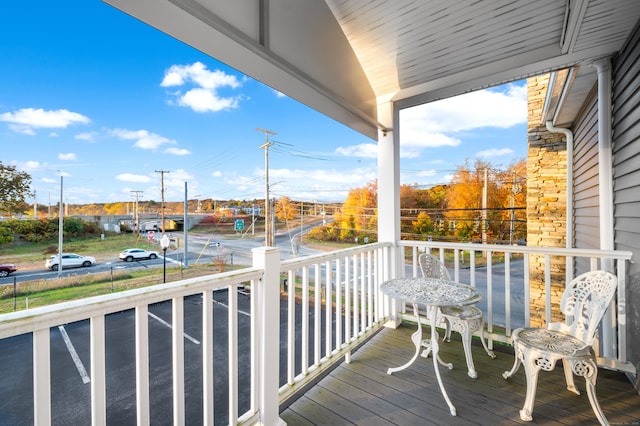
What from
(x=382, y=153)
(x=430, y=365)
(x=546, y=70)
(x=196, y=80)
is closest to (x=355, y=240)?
(x=382, y=153)

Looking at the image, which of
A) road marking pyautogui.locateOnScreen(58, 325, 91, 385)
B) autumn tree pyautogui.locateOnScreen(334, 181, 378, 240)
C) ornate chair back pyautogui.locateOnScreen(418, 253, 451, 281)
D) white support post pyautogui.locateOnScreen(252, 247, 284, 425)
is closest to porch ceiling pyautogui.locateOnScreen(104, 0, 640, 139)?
white support post pyautogui.locateOnScreen(252, 247, 284, 425)

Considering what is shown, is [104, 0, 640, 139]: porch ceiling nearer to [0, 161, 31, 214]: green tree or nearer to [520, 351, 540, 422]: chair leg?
[0, 161, 31, 214]: green tree

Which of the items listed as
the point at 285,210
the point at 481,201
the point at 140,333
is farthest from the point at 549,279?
the point at 285,210

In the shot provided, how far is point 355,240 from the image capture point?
20.3ft

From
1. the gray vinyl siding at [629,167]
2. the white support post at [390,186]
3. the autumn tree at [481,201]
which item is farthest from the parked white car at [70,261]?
the autumn tree at [481,201]

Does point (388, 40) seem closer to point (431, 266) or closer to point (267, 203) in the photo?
point (431, 266)

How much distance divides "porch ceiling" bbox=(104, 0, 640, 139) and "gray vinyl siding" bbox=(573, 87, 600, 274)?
607 millimetres

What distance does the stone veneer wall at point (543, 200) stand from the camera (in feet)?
16.1

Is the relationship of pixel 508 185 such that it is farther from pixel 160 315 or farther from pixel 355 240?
pixel 160 315

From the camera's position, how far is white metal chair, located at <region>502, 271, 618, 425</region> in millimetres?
1729

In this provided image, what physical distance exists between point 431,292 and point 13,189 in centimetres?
361

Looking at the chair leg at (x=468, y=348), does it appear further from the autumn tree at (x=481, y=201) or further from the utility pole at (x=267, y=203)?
the autumn tree at (x=481, y=201)

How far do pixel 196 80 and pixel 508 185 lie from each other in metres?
9.93

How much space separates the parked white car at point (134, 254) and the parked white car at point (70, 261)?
0.41 metres
